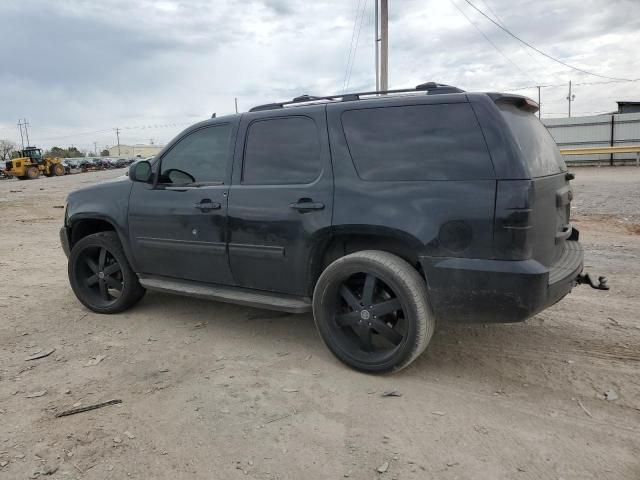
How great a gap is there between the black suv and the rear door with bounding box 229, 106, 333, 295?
0.4 inches

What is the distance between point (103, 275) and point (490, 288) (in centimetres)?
378

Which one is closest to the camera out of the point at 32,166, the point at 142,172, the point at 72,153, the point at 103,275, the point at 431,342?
the point at 431,342

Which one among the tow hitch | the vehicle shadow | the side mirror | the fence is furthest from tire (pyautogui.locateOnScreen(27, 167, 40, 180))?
the tow hitch

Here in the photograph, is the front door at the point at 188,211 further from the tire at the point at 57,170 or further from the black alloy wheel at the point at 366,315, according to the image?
the tire at the point at 57,170

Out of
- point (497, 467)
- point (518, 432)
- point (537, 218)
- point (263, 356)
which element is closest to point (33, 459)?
point (263, 356)

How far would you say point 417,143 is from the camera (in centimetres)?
332

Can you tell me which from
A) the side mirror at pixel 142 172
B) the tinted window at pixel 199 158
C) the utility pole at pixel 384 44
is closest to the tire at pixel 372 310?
the tinted window at pixel 199 158

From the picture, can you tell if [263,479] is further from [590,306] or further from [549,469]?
[590,306]

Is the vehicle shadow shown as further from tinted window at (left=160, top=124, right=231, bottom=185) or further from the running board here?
tinted window at (left=160, top=124, right=231, bottom=185)

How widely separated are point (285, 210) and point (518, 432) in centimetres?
213

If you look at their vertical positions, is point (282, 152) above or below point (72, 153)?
below

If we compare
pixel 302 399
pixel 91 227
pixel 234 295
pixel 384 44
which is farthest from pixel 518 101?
pixel 384 44

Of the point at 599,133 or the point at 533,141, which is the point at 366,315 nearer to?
the point at 533,141

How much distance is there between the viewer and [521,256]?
9.87ft
